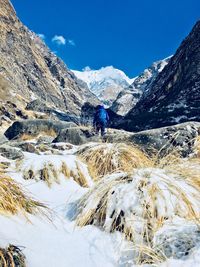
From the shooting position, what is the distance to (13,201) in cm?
432

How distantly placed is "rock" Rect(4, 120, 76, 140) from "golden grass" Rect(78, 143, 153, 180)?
20.0 m

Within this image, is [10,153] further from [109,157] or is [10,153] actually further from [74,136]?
[74,136]

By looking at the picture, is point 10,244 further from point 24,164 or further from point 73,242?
point 24,164

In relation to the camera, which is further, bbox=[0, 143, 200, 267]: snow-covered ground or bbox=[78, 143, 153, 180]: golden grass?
bbox=[78, 143, 153, 180]: golden grass

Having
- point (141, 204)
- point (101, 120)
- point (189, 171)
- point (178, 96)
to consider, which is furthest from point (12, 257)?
point (178, 96)

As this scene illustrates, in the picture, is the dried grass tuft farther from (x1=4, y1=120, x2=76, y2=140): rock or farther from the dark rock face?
the dark rock face

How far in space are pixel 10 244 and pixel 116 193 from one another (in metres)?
1.41

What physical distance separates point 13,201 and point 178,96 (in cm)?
5101

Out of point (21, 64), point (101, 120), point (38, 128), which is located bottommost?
point (101, 120)

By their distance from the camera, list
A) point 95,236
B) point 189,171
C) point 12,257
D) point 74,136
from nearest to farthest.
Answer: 1. point 12,257
2. point 95,236
3. point 189,171
4. point 74,136

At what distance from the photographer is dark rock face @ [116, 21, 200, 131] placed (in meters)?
47.0

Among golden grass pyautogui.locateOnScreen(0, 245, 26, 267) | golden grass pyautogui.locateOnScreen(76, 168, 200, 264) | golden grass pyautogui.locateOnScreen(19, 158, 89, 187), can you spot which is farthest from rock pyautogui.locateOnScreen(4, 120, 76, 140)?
golden grass pyautogui.locateOnScreen(0, 245, 26, 267)

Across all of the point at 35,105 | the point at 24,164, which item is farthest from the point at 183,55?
the point at 24,164

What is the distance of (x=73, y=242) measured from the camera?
3.94 meters
